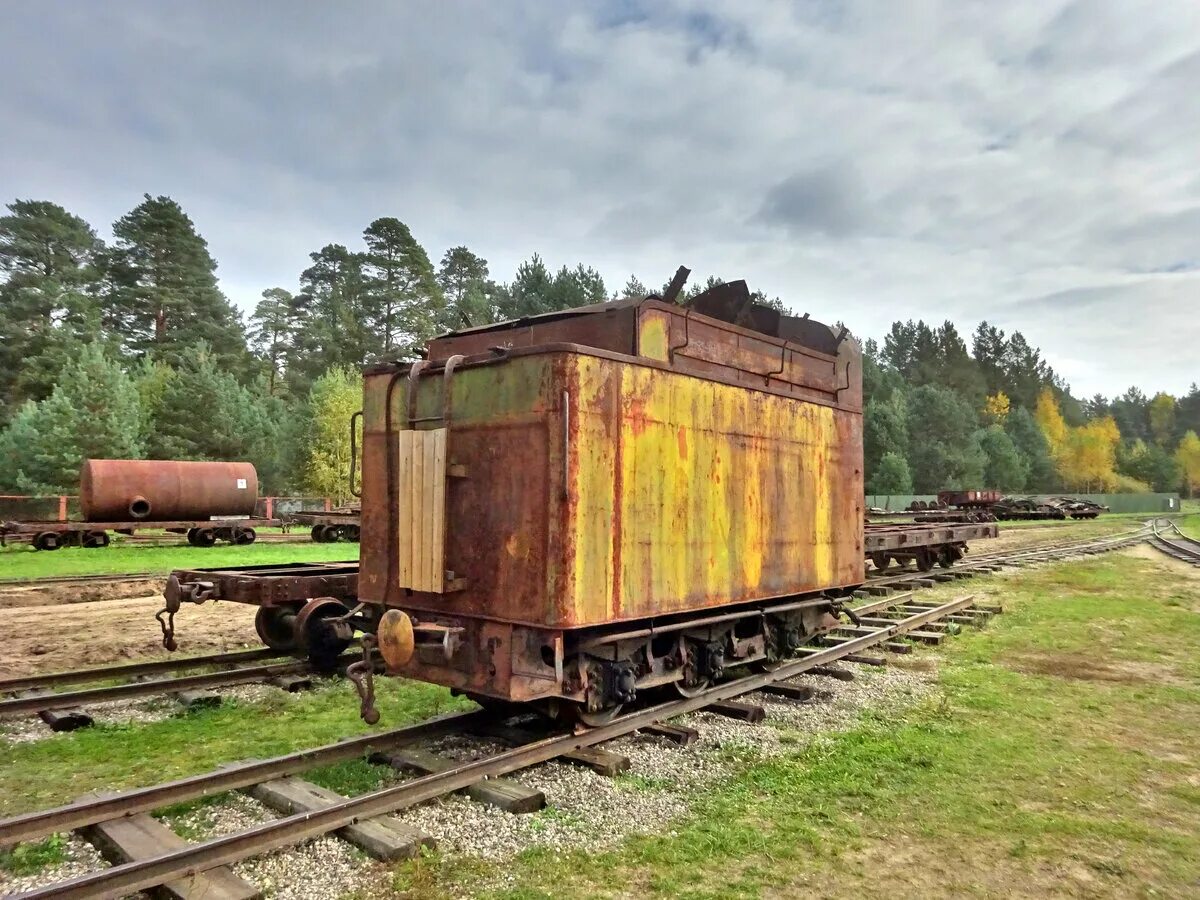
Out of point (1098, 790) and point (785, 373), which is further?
point (785, 373)

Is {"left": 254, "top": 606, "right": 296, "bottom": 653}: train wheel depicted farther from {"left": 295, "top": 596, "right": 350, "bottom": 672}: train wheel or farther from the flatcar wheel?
the flatcar wheel

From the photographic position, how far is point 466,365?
5602mm

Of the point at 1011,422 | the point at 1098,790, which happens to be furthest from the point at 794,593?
the point at 1011,422

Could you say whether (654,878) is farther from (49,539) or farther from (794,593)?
(49,539)

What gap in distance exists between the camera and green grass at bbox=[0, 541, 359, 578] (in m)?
17.6

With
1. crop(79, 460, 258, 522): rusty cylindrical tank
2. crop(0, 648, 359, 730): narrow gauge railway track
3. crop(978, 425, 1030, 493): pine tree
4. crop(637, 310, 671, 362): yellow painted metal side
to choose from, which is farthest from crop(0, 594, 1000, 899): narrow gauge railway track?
crop(978, 425, 1030, 493): pine tree

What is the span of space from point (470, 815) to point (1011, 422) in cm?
8692

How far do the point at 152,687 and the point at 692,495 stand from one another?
5.46m

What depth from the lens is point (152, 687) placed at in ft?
24.2

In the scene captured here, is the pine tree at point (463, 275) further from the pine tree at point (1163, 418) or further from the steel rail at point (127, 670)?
the pine tree at point (1163, 418)

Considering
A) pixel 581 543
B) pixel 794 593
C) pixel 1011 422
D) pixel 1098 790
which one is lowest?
pixel 1098 790

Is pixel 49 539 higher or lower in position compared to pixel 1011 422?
lower

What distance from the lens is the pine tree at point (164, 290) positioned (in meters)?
50.3

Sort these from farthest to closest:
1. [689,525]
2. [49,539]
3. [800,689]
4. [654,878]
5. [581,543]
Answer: [49,539] → [800,689] → [689,525] → [581,543] → [654,878]
